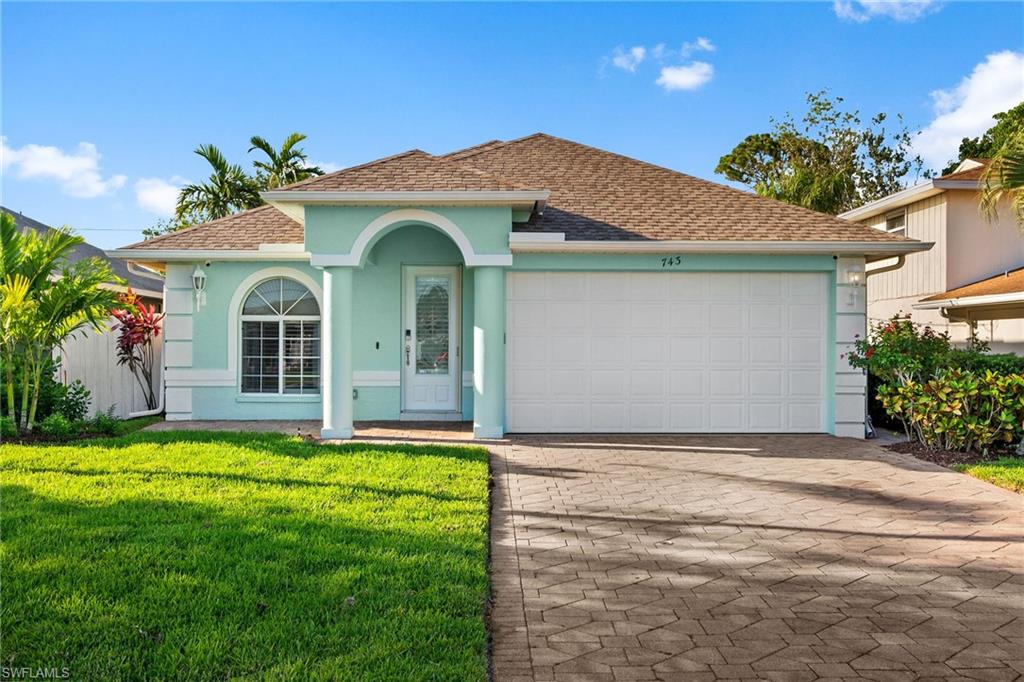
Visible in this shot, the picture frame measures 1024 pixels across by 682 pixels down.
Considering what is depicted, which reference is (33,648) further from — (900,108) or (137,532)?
(900,108)

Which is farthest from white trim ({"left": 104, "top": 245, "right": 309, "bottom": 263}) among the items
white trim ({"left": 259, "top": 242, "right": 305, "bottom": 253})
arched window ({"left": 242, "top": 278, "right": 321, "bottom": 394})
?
arched window ({"left": 242, "top": 278, "right": 321, "bottom": 394})

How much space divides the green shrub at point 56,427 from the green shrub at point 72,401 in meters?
0.59

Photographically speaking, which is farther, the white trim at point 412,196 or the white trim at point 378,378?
the white trim at point 378,378

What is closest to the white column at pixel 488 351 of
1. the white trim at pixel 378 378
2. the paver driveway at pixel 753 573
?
the paver driveway at pixel 753 573

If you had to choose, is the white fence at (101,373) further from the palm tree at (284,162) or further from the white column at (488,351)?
the palm tree at (284,162)

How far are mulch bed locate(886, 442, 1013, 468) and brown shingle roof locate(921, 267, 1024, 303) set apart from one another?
467cm

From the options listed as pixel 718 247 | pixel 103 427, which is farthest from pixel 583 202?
pixel 103 427

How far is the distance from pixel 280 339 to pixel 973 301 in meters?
12.8

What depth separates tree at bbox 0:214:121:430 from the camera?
376 inches

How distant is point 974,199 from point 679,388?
9.10 meters

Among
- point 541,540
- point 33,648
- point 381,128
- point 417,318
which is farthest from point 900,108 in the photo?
point 33,648

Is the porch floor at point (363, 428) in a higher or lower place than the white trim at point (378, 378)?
lower

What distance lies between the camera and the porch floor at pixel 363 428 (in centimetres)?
1064

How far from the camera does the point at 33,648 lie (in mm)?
3584
